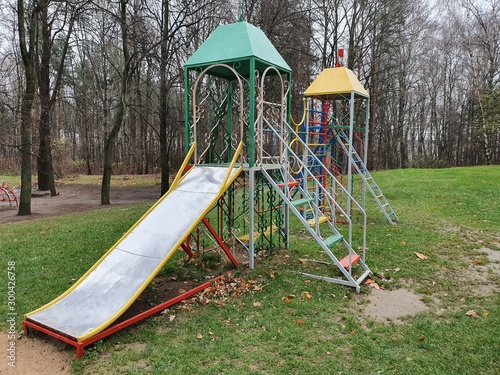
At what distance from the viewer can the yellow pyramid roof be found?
871 cm

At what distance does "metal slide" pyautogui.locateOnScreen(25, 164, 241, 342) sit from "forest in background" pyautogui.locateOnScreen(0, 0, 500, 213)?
883cm

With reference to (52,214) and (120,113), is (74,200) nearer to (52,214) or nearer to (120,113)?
(52,214)

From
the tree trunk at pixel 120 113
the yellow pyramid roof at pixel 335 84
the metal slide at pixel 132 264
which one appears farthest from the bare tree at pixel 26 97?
the yellow pyramid roof at pixel 335 84

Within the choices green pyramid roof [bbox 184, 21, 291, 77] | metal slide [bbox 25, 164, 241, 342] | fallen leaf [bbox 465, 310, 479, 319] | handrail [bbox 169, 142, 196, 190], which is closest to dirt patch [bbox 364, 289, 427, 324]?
fallen leaf [bbox 465, 310, 479, 319]

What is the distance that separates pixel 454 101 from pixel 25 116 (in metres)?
30.6

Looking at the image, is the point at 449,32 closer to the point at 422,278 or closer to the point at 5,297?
the point at 422,278

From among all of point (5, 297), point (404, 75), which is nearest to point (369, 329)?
point (5, 297)

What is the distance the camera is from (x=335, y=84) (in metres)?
8.91

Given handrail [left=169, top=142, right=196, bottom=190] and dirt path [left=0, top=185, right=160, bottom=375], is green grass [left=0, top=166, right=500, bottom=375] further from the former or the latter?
handrail [left=169, top=142, right=196, bottom=190]

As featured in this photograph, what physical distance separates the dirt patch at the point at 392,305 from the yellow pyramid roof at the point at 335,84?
17.1 ft

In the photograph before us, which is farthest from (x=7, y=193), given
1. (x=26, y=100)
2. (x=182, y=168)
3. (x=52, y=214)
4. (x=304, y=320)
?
(x=304, y=320)

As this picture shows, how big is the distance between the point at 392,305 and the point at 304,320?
1.30m

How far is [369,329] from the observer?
398 cm

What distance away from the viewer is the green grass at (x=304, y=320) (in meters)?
3.33
